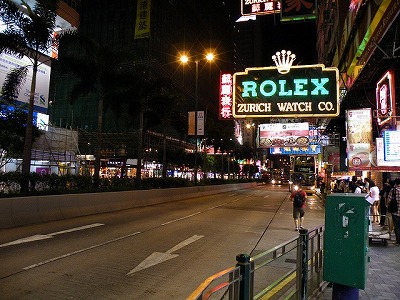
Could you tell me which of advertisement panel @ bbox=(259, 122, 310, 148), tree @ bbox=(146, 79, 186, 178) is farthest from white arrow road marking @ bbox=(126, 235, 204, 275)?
tree @ bbox=(146, 79, 186, 178)

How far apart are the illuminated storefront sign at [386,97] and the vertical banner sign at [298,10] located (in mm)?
4173

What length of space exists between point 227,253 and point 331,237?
14.1ft

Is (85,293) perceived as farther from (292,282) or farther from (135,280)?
(292,282)

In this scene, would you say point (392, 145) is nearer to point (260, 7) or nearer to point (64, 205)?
point (260, 7)

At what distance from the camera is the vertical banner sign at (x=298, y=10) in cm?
1570

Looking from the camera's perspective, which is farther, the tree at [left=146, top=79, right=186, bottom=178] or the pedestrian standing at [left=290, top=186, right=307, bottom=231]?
the tree at [left=146, top=79, right=186, bottom=178]

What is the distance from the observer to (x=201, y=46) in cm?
8550

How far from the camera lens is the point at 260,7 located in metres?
18.2

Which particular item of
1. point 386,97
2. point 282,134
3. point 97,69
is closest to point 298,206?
point 386,97

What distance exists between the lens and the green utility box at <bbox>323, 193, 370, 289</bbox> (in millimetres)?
4691

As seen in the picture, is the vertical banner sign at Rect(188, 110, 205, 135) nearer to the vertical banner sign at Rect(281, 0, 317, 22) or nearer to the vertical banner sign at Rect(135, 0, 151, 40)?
the vertical banner sign at Rect(281, 0, 317, 22)

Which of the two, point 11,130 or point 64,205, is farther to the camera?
point 11,130

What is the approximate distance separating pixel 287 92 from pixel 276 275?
579cm

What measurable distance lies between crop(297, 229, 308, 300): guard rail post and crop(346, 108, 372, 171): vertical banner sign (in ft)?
39.3
